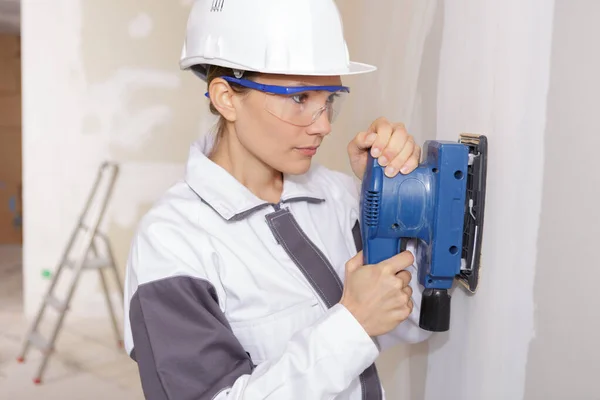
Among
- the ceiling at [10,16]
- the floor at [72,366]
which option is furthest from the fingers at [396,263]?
the ceiling at [10,16]

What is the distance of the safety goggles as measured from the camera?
3.57 ft

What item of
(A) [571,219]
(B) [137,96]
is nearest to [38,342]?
(B) [137,96]

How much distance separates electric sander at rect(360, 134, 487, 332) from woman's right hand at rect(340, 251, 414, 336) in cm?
5

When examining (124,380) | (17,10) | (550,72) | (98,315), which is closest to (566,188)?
(550,72)

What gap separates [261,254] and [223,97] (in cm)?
31

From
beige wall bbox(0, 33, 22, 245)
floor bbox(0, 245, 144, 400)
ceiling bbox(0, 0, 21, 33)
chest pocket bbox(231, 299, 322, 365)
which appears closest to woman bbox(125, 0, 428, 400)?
chest pocket bbox(231, 299, 322, 365)

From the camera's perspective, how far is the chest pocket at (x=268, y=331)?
43.9 inches

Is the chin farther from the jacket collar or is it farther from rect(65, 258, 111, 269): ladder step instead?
rect(65, 258, 111, 269): ladder step

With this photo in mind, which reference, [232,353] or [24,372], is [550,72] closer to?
[232,353]

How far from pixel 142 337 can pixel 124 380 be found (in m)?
2.25

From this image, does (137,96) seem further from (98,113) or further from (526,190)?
(526,190)

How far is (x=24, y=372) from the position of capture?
3.15 metres

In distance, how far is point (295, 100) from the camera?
1.11 meters

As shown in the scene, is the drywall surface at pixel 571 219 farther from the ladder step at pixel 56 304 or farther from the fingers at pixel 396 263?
the ladder step at pixel 56 304
